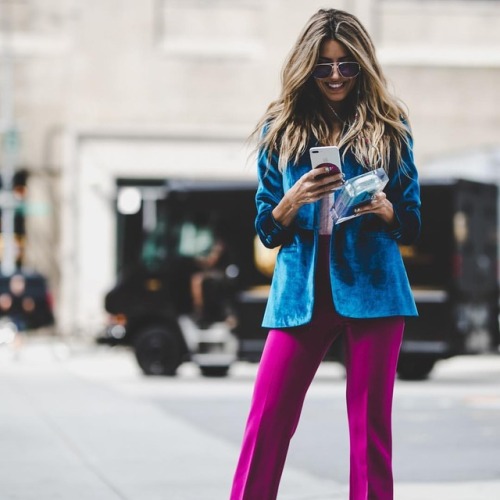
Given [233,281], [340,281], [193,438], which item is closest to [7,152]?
[233,281]

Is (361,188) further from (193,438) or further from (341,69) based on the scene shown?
(193,438)

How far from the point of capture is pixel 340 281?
14.2ft

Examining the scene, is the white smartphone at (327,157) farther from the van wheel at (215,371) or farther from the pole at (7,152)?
the pole at (7,152)

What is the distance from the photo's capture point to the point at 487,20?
3316 centimetres

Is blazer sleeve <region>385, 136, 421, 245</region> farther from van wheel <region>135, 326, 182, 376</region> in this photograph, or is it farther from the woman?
van wheel <region>135, 326, 182, 376</region>

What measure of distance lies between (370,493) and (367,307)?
1.78 ft

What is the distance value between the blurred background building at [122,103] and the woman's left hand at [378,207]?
26.7 metres

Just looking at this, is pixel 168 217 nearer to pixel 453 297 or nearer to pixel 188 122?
pixel 453 297

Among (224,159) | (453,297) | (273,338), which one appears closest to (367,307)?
(273,338)

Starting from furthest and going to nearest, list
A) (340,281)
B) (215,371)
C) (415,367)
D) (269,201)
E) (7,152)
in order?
(7,152)
(215,371)
(415,367)
(269,201)
(340,281)

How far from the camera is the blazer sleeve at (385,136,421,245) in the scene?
4.38 metres

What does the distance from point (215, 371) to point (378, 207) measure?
14.6 meters

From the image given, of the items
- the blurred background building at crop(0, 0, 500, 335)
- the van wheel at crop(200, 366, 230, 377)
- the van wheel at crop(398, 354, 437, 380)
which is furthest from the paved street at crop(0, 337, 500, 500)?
the blurred background building at crop(0, 0, 500, 335)

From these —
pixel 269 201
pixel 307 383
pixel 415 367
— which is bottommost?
pixel 415 367
